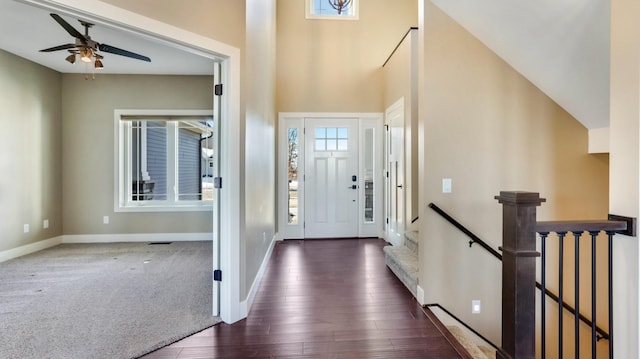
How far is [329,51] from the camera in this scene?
5211 mm

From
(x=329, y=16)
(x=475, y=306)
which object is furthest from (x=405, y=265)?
(x=329, y=16)

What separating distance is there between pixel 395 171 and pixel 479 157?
1.93 m

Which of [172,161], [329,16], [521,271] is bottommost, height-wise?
[521,271]

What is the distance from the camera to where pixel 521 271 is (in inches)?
58.8

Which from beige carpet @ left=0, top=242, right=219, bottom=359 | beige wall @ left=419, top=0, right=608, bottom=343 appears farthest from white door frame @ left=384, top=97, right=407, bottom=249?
beige carpet @ left=0, top=242, right=219, bottom=359

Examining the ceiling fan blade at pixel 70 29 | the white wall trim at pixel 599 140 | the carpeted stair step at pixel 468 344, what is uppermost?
the ceiling fan blade at pixel 70 29

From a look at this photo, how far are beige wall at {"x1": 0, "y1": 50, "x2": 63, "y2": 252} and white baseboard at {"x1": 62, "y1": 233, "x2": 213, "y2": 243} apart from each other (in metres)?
0.28


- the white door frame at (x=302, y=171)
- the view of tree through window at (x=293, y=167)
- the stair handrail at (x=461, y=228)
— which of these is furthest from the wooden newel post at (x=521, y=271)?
the view of tree through window at (x=293, y=167)

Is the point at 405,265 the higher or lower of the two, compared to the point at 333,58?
lower

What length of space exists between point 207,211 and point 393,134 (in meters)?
3.35

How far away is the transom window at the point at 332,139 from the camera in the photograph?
525 cm

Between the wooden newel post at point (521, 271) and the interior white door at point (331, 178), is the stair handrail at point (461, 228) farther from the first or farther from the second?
the interior white door at point (331, 178)

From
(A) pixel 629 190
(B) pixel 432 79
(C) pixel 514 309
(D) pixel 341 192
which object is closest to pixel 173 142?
(D) pixel 341 192

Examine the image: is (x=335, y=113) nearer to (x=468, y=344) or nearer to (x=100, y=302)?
(x=468, y=344)
